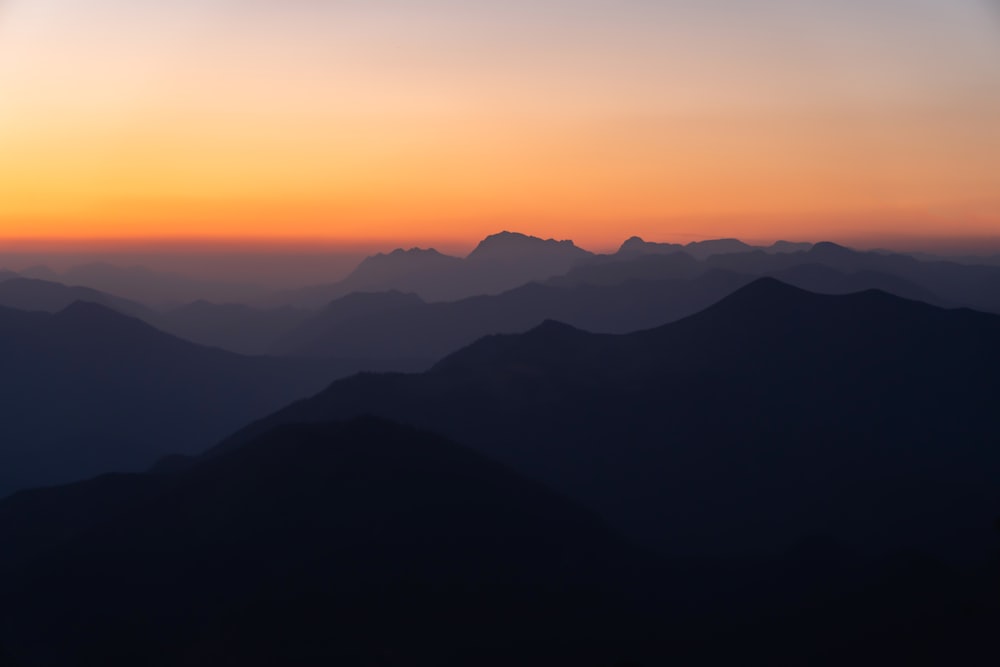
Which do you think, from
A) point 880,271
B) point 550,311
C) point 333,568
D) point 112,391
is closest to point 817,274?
point 880,271

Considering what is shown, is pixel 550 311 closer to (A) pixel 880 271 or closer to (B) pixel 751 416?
(A) pixel 880 271

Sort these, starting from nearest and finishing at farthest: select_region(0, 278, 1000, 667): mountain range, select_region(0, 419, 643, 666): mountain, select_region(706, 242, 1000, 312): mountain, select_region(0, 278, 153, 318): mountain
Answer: select_region(0, 419, 643, 666): mountain, select_region(0, 278, 1000, 667): mountain range, select_region(706, 242, 1000, 312): mountain, select_region(0, 278, 153, 318): mountain

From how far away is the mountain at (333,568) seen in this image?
35031 mm

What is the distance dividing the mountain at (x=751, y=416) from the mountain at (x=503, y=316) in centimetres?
6126

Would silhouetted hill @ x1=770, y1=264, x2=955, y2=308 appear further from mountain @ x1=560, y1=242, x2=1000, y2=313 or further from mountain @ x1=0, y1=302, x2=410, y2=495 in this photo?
mountain @ x1=0, y1=302, x2=410, y2=495

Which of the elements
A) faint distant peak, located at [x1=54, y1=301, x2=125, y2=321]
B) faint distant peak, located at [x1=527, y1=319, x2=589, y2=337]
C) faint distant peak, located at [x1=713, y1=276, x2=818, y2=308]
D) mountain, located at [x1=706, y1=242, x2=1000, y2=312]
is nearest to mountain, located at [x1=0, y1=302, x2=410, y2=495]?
faint distant peak, located at [x1=54, y1=301, x2=125, y2=321]

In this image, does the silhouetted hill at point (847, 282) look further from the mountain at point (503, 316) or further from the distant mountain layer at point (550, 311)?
the mountain at point (503, 316)

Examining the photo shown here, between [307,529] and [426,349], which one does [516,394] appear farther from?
[426,349]

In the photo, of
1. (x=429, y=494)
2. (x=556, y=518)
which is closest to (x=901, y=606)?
(x=556, y=518)

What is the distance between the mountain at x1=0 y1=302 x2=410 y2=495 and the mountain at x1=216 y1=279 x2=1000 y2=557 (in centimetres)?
3684

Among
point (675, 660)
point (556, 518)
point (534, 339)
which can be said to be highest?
point (534, 339)

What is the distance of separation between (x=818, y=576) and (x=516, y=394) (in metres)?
34.6

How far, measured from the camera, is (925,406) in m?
67.9

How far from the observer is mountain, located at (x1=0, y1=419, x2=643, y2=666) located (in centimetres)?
3503
